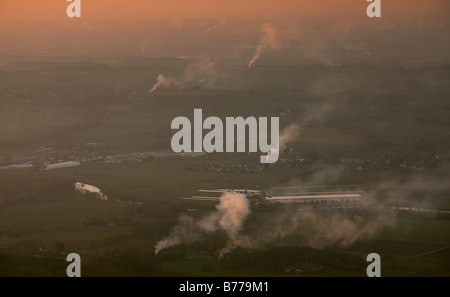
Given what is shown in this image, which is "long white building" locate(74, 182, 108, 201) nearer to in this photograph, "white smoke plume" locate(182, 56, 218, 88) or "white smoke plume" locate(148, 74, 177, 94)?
"white smoke plume" locate(148, 74, 177, 94)

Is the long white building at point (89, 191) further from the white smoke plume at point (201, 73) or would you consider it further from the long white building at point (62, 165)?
the white smoke plume at point (201, 73)

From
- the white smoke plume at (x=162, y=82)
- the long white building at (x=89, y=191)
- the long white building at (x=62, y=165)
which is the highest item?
the white smoke plume at (x=162, y=82)

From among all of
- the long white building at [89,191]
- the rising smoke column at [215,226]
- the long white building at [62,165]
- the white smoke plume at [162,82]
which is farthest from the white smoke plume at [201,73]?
the rising smoke column at [215,226]

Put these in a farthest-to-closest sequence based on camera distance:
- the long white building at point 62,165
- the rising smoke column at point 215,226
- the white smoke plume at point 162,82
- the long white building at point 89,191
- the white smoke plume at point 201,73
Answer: the white smoke plume at point 201,73 < the white smoke plume at point 162,82 < the long white building at point 62,165 < the long white building at point 89,191 < the rising smoke column at point 215,226

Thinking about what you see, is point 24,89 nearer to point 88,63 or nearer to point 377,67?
point 88,63

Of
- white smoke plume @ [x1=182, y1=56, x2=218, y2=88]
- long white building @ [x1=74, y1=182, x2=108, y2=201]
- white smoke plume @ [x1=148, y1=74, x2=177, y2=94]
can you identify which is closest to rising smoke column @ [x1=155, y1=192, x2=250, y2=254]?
long white building @ [x1=74, y1=182, x2=108, y2=201]
